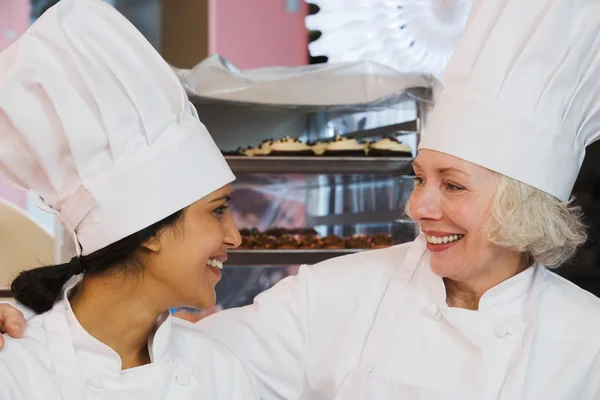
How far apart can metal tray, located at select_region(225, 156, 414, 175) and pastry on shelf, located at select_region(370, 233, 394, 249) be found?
1.10 feet

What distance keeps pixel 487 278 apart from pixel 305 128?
2170mm

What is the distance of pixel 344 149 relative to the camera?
11.7ft

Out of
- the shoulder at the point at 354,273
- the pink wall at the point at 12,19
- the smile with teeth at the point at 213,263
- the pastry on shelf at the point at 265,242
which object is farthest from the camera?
the pink wall at the point at 12,19

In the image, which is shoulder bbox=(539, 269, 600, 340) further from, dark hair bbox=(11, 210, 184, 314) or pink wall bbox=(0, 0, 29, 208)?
pink wall bbox=(0, 0, 29, 208)

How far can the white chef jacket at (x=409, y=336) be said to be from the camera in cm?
174

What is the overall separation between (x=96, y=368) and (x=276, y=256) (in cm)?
209

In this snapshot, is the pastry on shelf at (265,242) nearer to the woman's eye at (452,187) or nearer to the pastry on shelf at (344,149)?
the pastry on shelf at (344,149)

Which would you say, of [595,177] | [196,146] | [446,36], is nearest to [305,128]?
[446,36]

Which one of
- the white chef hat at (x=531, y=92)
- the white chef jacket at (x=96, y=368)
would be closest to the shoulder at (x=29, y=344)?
the white chef jacket at (x=96, y=368)

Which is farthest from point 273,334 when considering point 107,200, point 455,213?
point 107,200

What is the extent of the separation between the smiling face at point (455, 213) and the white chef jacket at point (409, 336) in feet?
0.37

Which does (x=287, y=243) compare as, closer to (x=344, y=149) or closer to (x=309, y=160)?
(x=309, y=160)

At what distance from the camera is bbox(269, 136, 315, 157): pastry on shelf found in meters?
3.52

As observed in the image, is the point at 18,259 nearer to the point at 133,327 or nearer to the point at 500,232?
the point at 133,327
